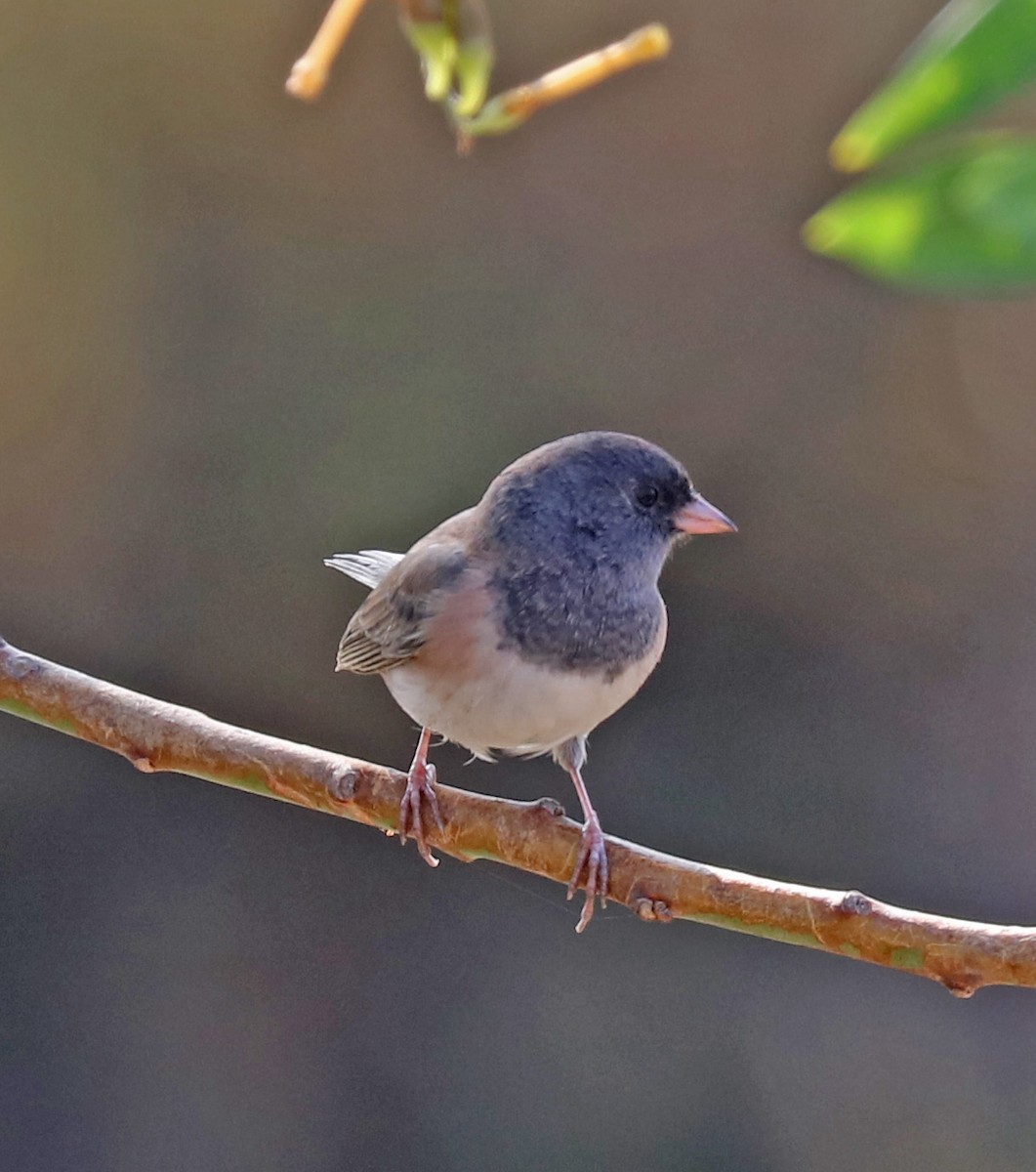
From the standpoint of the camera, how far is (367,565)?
65.8 inches

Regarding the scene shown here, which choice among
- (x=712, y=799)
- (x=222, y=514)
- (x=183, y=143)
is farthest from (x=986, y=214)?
(x=183, y=143)

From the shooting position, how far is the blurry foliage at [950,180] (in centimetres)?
15

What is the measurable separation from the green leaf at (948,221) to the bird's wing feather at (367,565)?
1428 millimetres

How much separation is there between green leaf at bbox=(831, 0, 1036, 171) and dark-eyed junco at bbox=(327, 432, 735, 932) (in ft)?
3.19

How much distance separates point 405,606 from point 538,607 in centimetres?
15

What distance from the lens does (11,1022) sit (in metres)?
2.20

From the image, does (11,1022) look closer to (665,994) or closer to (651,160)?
(665,994)

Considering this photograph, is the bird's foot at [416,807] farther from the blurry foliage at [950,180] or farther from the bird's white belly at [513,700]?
the blurry foliage at [950,180]

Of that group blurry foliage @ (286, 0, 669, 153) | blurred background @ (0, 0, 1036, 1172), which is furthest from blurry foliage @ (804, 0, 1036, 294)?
blurred background @ (0, 0, 1036, 1172)

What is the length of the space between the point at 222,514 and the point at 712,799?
95cm

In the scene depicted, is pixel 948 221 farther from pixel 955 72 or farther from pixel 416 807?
pixel 416 807

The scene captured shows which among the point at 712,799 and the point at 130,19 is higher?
the point at 130,19

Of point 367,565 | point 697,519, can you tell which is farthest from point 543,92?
point 367,565

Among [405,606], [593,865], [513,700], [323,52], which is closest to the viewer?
[323,52]
